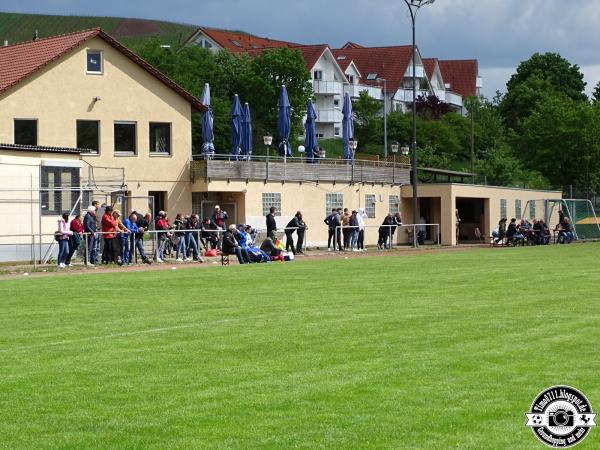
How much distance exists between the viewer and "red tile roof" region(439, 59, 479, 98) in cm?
15162

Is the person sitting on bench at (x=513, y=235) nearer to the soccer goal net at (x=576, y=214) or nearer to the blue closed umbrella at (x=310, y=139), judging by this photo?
the soccer goal net at (x=576, y=214)

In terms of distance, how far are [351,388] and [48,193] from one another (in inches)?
1215

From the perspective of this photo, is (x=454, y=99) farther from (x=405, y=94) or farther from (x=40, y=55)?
(x=40, y=55)

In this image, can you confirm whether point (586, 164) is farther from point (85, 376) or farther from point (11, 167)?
point (85, 376)

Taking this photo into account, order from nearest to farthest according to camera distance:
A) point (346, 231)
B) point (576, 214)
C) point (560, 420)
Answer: point (560, 420), point (346, 231), point (576, 214)

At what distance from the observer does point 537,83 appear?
398 feet

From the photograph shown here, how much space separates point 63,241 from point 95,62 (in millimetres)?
18791

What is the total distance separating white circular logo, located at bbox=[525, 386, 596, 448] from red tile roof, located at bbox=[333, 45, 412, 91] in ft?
387


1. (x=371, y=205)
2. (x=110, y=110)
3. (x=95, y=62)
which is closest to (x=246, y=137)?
(x=110, y=110)

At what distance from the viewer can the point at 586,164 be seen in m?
86.0

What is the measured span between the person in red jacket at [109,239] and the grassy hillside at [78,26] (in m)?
116

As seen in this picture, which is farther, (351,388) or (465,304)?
(465,304)

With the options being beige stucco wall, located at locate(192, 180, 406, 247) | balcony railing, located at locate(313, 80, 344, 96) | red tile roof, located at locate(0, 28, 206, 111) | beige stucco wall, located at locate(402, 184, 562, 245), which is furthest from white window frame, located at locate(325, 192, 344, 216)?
balcony railing, located at locate(313, 80, 344, 96)

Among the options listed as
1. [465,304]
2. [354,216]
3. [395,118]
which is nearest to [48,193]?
[354,216]
